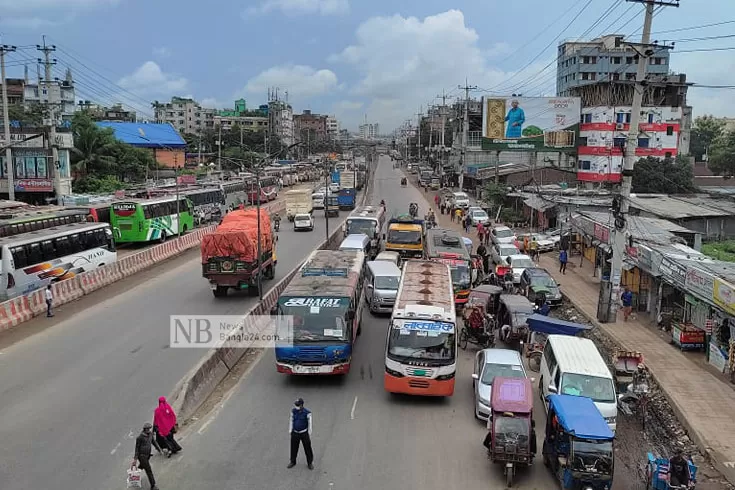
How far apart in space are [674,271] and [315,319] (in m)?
12.0

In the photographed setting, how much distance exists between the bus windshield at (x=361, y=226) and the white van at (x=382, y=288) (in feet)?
35.3

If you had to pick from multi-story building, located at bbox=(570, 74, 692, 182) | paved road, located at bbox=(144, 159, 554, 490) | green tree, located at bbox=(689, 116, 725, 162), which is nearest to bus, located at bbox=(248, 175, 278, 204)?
multi-story building, located at bbox=(570, 74, 692, 182)

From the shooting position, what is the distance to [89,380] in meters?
15.5

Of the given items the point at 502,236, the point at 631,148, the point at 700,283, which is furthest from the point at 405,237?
the point at 700,283

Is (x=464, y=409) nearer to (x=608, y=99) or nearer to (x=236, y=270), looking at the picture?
(x=236, y=270)

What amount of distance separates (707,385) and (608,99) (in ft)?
175

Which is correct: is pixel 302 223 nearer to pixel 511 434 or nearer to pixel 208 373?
pixel 208 373

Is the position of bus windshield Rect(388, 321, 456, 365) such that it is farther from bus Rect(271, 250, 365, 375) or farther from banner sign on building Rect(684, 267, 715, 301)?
banner sign on building Rect(684, 267, 715, 301)

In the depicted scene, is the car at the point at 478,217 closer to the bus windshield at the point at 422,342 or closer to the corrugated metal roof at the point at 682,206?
the corrugated metal roof at the point at 682,206

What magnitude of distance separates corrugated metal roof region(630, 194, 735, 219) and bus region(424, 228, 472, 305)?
9.97m

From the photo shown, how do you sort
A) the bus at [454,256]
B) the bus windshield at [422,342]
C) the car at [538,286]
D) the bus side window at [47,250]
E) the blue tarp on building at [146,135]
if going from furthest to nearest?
the blue tarp on building at [146,135] < the car at [538,286] < the bus side window at [47,250] < the bus at [454,256] < the bus windshield at [422,342]

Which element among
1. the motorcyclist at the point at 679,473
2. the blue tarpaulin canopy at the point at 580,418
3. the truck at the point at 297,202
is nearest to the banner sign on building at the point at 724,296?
the blue tarpaulin canopy at the point at 580,418

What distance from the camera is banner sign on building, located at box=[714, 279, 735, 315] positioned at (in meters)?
16.3

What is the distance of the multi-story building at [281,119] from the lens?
17096 centimetres
